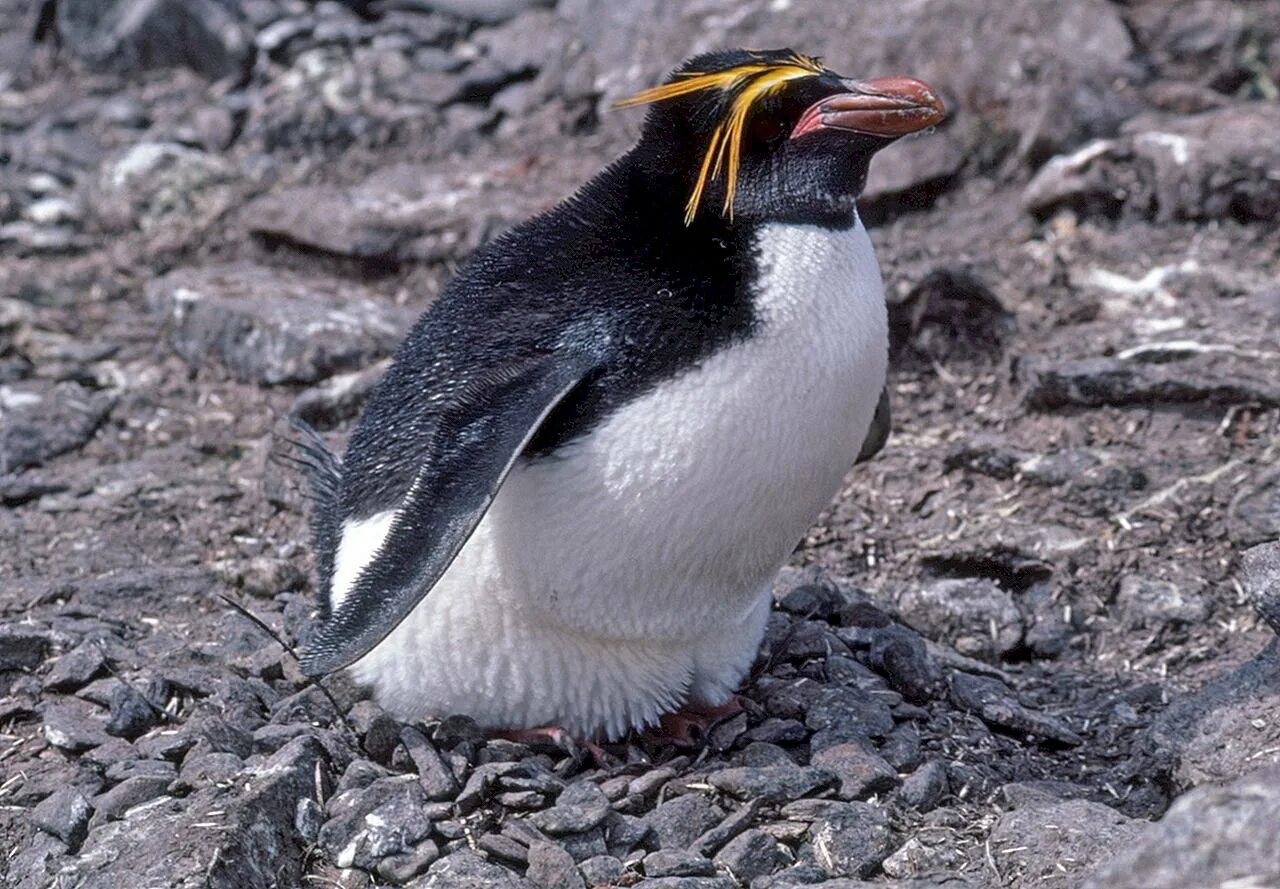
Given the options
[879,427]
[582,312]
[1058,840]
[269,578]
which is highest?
[582,312]

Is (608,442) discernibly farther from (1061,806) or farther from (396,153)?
(396,153)

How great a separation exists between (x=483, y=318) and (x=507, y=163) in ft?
10.5

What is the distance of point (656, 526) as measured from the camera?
2691mm

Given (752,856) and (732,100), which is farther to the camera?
(732,100)

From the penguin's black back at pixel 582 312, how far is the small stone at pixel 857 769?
0.71 metres

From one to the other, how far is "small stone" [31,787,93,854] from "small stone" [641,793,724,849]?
2.90 ft

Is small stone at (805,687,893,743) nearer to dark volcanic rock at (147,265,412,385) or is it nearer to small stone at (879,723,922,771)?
small stone at (879,723,922,771)

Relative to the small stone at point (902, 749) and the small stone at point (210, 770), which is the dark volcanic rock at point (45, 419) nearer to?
the small stone at point (210, 770)

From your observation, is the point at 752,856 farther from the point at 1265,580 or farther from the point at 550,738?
the point at 1265,580

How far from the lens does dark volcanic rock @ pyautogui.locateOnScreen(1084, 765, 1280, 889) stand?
160 centimetres

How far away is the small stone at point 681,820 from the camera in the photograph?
2.64m

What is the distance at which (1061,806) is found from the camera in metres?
2.60

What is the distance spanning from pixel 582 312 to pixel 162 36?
15.6 ft

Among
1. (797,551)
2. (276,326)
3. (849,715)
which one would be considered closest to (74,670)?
(849,715)
